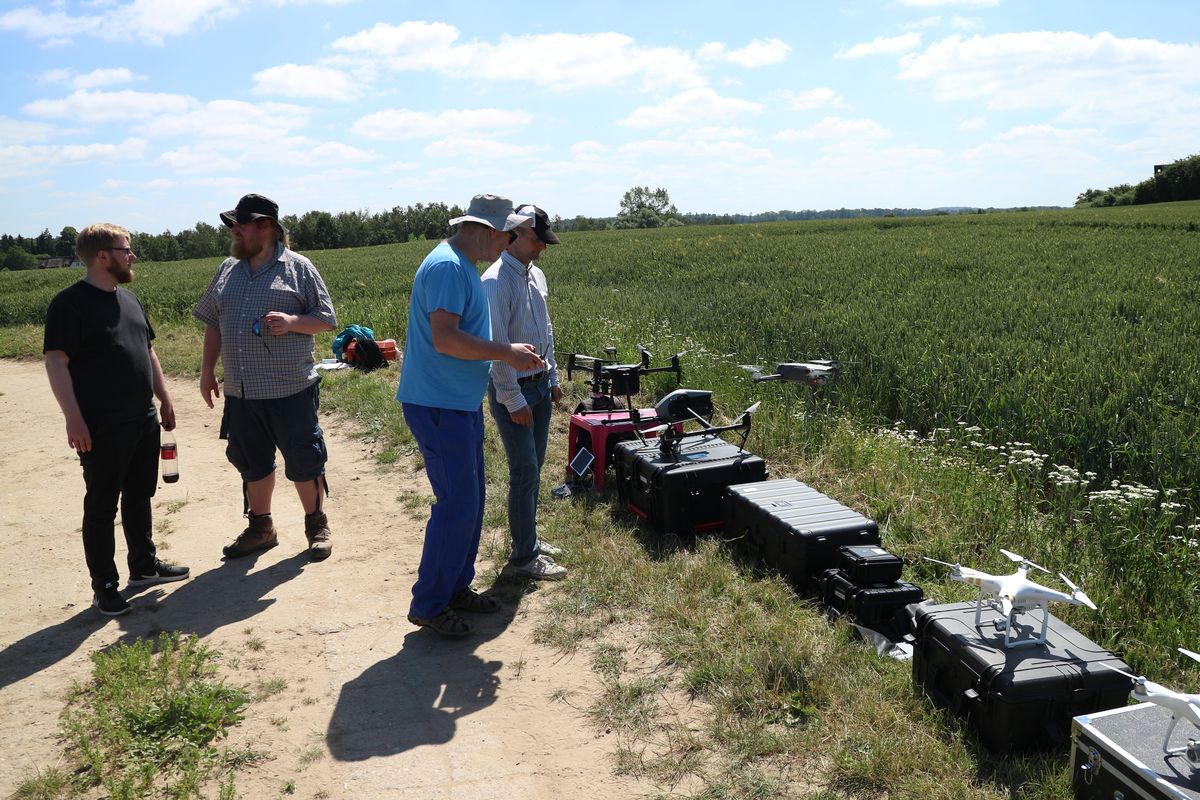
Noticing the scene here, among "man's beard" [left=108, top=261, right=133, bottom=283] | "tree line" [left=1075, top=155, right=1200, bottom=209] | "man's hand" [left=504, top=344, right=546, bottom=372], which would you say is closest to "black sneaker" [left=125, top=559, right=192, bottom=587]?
"man's beard" [left=108, top=261, right=133, bottom=283]

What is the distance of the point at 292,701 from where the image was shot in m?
3.60

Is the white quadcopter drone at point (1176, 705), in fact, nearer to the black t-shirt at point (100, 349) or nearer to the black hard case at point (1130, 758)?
the black hard case at point (1130, 758)

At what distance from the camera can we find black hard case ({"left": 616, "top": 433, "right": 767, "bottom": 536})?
507 centimetres

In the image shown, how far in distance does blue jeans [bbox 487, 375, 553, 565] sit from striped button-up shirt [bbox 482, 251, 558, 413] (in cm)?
13

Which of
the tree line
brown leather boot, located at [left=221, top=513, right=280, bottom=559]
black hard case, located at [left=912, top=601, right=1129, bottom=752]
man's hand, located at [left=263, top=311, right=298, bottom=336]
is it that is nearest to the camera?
black hard case, located at [left=912, top=601, right=1129, bottom=752]

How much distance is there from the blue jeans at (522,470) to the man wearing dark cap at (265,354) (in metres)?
1.26

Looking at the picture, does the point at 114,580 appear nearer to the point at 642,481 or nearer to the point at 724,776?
the point at 642,481

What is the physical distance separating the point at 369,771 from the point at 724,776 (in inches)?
52.1

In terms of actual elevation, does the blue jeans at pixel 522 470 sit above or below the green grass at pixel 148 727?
above

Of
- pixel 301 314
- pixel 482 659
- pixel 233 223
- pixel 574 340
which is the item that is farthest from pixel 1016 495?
pixel 574 340

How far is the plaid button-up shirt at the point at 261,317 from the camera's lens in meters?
4.86

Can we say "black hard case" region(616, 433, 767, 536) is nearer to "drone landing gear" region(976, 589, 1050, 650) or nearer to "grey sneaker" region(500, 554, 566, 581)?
"grey sneaker" region(500, 554, 566, 581)

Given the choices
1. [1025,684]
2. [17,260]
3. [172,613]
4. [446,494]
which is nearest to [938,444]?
[1025,684]

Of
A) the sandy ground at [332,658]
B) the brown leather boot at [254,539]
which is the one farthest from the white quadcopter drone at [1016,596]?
the brown leather boot at [254,539]
